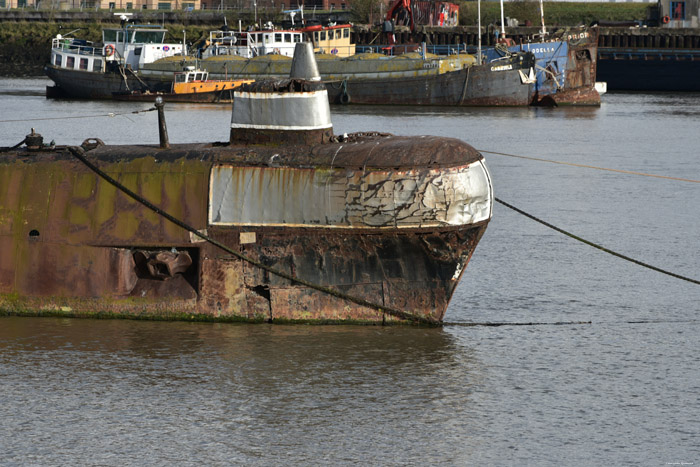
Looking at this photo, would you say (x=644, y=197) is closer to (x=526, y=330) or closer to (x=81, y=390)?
(x=526, y=330)

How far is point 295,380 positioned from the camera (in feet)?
36.1

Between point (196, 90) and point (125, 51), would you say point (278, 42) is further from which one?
point (125, 51)

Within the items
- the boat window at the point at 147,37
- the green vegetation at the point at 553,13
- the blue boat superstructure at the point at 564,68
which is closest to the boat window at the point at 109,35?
the boat window at the point at 147,37

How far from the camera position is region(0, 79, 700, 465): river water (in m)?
9.24

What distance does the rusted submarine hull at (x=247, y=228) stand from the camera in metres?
12.1

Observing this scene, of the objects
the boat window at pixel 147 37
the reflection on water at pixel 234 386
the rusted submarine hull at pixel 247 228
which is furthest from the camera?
the boat window at pixel 147 37

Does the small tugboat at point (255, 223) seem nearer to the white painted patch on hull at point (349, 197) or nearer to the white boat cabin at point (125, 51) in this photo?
the white painted patch on hull at point (349, 197)

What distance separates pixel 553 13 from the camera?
8719 cm

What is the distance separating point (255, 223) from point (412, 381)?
2862 mm

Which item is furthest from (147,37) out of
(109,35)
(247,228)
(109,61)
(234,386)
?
(234,386)

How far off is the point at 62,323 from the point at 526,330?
5906 mm

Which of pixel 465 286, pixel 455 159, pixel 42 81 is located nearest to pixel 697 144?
pixel 465 286

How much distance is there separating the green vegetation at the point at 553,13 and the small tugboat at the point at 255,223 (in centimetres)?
7134

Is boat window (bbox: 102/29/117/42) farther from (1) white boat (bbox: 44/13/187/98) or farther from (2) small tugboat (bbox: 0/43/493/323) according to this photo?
(2) small tugboat (bbox: 0/43/493/323)
